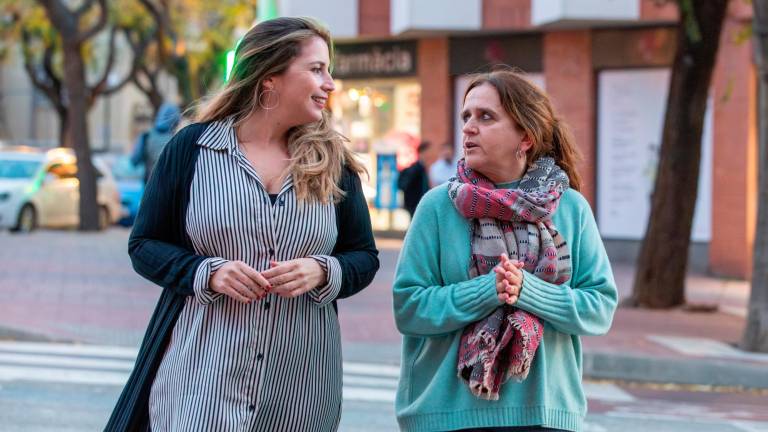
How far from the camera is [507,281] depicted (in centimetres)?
362

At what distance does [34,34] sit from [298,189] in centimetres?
4323

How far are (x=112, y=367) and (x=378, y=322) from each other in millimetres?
3471

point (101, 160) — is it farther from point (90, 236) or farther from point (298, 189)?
point (298, 189)

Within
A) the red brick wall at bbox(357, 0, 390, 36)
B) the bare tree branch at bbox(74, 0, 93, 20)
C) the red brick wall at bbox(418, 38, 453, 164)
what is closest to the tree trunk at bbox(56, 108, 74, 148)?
the bare tree branch at bbox(74, 0, 93, 20)

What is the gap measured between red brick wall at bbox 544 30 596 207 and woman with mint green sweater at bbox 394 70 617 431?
59.2 feet

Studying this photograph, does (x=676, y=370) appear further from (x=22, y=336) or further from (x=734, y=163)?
(x=734, y=163)

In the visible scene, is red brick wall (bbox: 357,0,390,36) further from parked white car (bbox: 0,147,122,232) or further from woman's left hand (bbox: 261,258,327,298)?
woman's left hand (bbox: 261,258,327,298)

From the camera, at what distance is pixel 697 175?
1462 cm

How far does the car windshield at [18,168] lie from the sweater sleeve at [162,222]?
23.9m

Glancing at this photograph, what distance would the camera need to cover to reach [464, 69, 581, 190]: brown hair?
3853 millimetres

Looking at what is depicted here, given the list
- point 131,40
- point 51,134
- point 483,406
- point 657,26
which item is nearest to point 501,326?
point 483,406

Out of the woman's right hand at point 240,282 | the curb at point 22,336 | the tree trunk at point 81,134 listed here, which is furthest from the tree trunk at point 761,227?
the tree trunk at point 81,134

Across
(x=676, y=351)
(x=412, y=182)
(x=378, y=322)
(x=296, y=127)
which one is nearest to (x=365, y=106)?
(x=412, y=182)

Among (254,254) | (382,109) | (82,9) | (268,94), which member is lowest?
(382,109)
